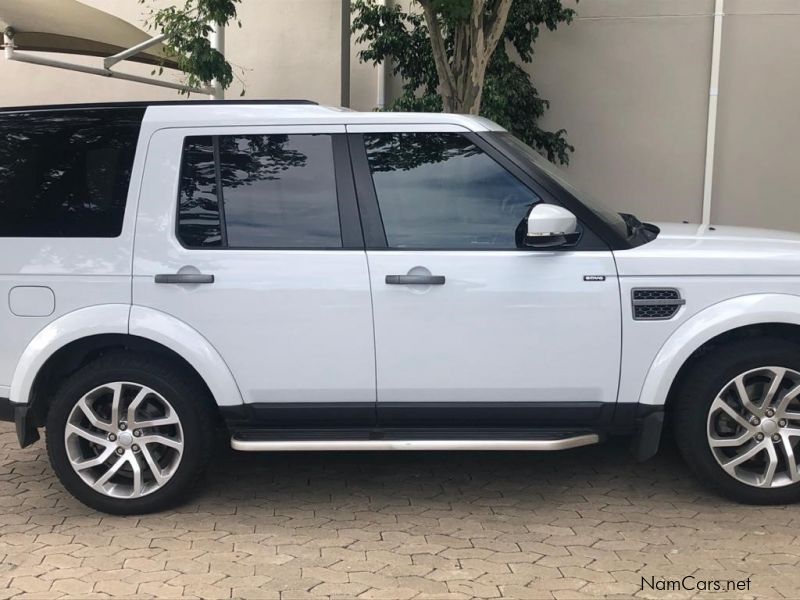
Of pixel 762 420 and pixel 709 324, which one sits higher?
pixel 709 324

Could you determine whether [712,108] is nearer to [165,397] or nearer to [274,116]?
[274,116]

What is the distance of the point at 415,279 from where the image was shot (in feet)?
13.2

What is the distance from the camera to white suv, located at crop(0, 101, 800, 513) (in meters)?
4.04

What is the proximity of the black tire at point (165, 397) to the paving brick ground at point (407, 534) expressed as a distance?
0.39 ft

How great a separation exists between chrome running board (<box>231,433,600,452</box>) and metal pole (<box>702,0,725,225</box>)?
631cm

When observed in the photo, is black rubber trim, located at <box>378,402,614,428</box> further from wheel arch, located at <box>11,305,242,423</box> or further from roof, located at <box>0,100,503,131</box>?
roof, located at <box>0,100,503,131</box>

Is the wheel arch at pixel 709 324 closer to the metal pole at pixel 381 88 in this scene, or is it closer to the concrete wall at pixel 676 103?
the concrete wall at pixel 676 103

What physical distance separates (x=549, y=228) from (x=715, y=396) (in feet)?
3.84

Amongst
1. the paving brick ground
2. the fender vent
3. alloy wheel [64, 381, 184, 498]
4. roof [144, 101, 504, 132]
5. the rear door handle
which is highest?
roof [144, 101, 504, 132]

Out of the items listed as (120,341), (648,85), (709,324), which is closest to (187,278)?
(120,341)

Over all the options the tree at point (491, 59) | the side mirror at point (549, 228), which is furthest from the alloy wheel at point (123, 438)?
the tree at point (491, 59)

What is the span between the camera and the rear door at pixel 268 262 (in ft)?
13.3

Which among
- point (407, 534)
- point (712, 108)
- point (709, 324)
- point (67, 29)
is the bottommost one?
point (407, 534)

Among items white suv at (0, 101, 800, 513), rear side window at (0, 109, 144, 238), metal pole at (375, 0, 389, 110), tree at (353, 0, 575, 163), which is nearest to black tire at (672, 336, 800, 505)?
white suv at (0, 101, 800, 513)
